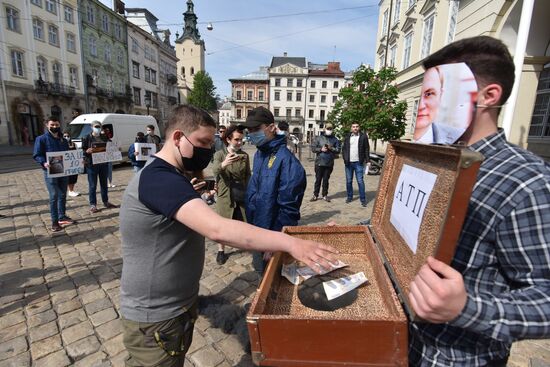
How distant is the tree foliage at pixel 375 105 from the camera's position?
1185cm

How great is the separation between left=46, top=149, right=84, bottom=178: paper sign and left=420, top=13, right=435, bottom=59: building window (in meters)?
15.8

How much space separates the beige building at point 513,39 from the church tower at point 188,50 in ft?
176

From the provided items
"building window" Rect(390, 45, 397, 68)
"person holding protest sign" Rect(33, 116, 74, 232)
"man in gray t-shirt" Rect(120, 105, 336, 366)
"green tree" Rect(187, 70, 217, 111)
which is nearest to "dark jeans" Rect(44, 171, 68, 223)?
"person holding protest sign" Rect(33, 116, 74, 232)

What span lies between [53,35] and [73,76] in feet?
12.8

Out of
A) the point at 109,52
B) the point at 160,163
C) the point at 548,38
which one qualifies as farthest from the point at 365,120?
the point at 109,52

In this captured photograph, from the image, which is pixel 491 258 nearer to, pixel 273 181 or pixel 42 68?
pixel 273 181

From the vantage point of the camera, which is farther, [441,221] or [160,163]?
[160,163]

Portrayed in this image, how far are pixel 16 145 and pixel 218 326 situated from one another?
30191 mm

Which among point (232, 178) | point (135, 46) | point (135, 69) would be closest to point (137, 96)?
point (135, 69)

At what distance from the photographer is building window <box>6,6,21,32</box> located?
914 inches

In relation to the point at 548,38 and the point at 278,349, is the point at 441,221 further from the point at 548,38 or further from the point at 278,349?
the point at 548,38

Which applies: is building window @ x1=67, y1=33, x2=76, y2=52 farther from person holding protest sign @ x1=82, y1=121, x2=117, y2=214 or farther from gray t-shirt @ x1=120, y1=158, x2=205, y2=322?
gray t-shirt @ x1=120, y1=158, x2=205, y2=322

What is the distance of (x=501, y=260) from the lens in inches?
36.4

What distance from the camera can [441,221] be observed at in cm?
84
